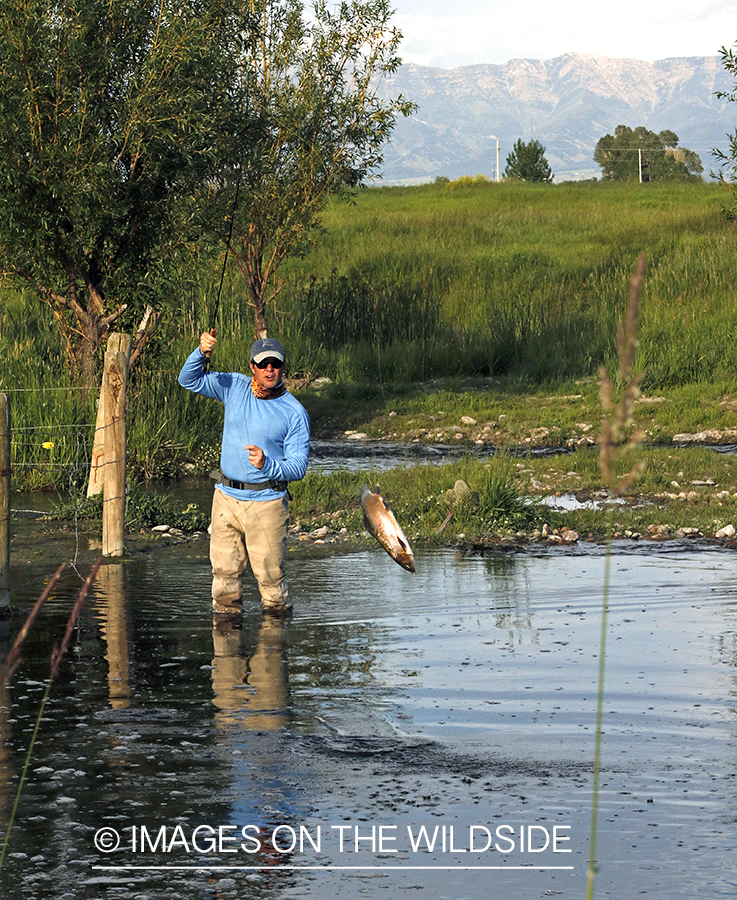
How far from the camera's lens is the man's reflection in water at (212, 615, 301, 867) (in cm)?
572

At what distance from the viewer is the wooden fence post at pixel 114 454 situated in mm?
12188

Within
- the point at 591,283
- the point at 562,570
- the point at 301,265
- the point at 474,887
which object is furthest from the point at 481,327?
the point at 474,887

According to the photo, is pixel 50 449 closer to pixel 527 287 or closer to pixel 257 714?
pixel 257 714

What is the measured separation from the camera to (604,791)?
19.8 ft

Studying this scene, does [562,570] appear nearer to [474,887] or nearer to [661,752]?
[661,752]

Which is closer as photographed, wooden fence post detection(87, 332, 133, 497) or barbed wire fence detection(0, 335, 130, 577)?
wooden fence post detection(87, 332, 133, 497)

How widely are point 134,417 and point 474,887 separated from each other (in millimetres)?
13170

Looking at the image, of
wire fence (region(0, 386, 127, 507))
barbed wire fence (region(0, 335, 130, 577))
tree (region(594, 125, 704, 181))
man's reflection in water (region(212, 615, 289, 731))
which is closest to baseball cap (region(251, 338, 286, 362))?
man's reflection in water (region(212, 615, 289, 731))

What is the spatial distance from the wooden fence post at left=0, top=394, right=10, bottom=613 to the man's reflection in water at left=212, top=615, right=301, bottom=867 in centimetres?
157

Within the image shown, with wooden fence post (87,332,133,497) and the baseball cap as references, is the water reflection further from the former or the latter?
the baseball cap

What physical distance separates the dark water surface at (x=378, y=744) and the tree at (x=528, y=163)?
227ft

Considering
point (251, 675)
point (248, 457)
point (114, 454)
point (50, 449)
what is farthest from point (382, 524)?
point (50, 449)

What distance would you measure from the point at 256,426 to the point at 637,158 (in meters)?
95.7

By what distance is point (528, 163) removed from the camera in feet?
257
